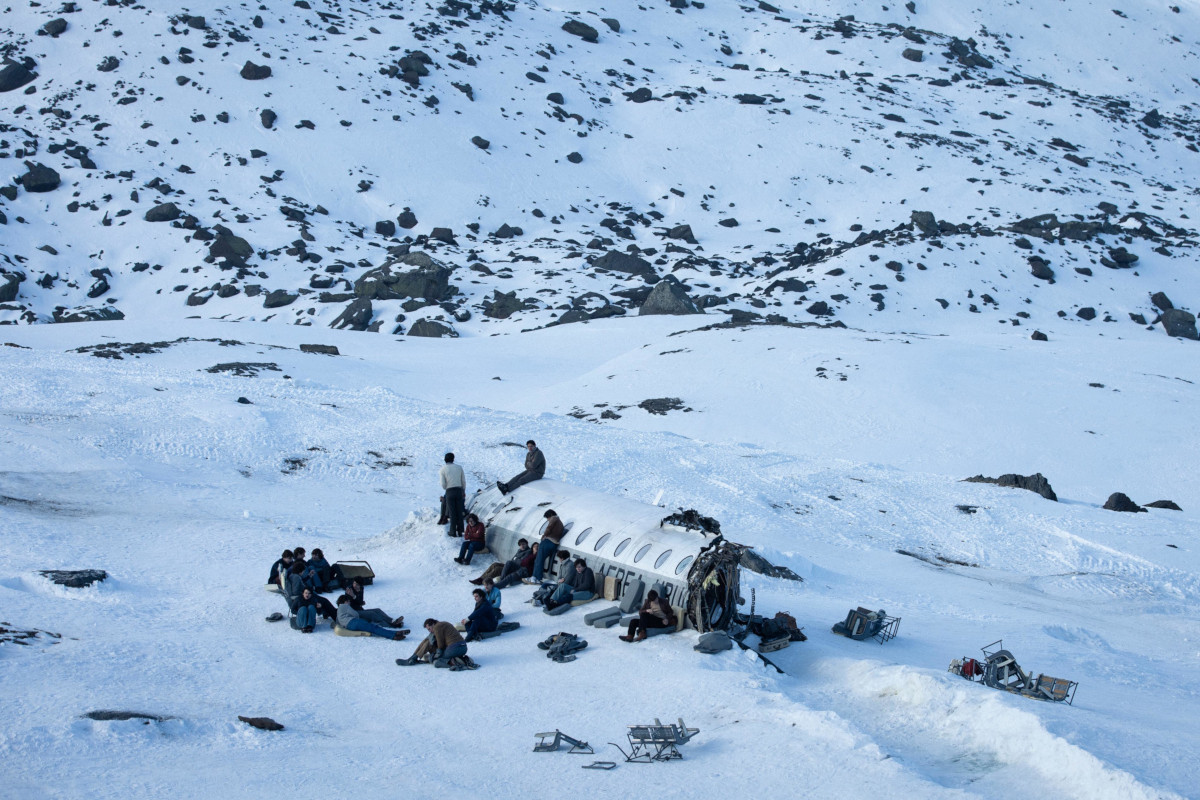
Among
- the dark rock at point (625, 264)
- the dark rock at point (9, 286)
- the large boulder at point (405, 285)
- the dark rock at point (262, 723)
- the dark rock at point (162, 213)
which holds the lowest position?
the dark rock at point (9, 286)

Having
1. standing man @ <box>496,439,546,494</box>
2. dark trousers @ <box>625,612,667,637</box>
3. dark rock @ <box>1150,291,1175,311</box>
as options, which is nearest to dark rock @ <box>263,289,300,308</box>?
standing man @ <box>496,439,546,494</box>

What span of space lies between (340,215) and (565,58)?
4427 centimetres

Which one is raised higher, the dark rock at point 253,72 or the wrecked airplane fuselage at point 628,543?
the wrecked airplane fuselage at point 628,543

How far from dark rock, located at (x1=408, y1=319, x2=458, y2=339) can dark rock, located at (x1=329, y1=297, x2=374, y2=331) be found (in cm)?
361

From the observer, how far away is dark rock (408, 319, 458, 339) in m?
54.8

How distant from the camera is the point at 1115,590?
2220 centimetres

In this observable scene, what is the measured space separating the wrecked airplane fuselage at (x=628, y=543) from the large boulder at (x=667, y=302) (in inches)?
1501

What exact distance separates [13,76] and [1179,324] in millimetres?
95849

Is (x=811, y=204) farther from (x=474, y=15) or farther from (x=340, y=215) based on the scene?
(x=474, y=15)

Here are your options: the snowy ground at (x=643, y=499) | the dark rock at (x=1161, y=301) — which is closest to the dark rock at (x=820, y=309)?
the snowy ground at (x=643, y=499)

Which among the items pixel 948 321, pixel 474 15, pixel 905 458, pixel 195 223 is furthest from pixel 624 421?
pixel 474 15

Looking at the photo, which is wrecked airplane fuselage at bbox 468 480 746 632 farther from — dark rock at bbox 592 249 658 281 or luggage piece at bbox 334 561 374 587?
dark rock at bbox 592 249 658 281

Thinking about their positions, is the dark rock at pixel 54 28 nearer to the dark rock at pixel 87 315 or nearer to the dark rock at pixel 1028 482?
the dark rock at pixel 87 315

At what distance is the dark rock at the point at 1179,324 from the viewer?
57500 millimetres
